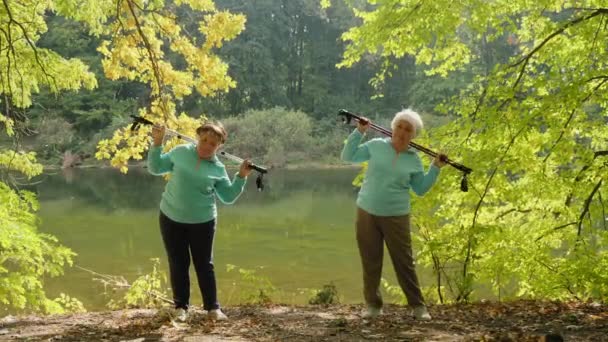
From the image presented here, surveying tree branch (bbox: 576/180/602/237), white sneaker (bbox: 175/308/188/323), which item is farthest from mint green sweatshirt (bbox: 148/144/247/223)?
tree branch (bbox: 576/180/602/237)

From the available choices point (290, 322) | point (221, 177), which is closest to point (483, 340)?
point (290, 322)

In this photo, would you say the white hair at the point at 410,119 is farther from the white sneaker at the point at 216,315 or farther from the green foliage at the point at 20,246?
the green foliage at the point at 20,246

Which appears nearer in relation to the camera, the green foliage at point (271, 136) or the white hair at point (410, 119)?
the white hair at point (410, 119)

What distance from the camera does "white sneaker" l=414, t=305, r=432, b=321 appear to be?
427 centimetres

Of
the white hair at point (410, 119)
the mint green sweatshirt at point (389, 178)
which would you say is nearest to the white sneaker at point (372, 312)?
the mint green sweatshirt at point (389, 178)

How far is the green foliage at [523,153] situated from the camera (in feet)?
16.4

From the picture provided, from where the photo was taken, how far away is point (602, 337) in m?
3.52

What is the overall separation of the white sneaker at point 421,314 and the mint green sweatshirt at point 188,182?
63.8 inches

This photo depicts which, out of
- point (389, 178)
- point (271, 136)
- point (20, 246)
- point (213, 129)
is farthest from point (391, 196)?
point (271, 136)

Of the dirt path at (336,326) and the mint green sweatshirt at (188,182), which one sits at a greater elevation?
the mint green sweatshirt at (188,182)

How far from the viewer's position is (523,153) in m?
5.27

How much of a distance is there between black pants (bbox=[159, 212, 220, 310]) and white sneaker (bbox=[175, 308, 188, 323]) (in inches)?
1.8

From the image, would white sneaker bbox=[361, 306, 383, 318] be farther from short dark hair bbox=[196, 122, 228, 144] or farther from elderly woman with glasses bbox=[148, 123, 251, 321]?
short dark hair bbox=[196, 122, 228, 144]

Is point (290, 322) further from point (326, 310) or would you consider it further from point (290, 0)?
point (290, 0)
